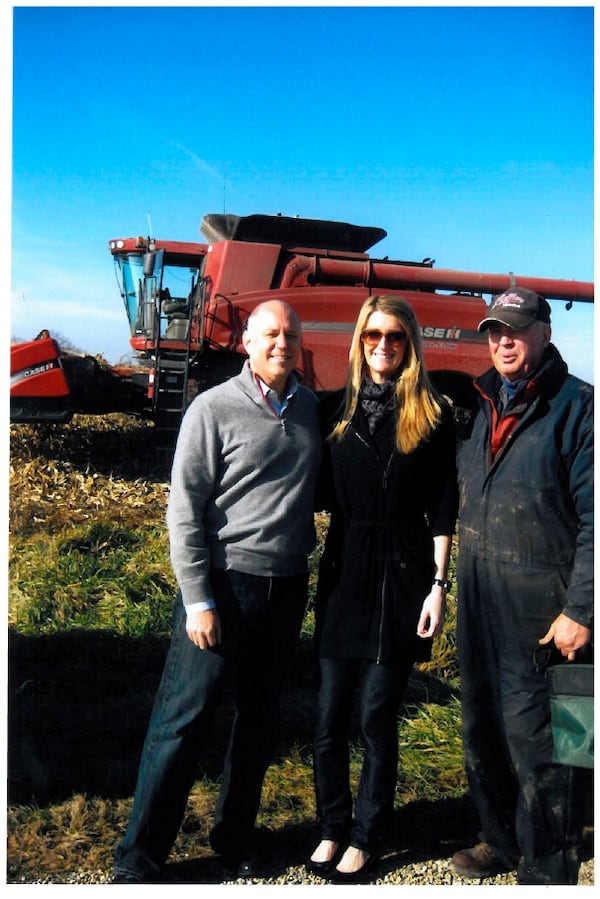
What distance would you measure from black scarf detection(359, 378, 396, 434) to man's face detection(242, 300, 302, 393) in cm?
27

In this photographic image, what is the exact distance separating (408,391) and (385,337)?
0.18m

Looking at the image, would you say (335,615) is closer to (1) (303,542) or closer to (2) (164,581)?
(1) (303,542)

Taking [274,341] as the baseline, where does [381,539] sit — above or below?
below

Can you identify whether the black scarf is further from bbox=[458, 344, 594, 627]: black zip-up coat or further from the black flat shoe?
the black flat shoe

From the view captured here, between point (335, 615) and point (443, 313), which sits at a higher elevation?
point (443, 313)

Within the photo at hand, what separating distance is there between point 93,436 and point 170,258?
7.76 ft

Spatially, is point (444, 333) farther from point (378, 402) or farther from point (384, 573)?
point (384, 573)

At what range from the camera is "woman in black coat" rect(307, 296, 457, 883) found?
8.69ft

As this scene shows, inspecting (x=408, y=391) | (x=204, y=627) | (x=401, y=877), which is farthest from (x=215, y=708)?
(x=408, y=391)

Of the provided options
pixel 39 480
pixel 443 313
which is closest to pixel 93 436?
pixel 39 480

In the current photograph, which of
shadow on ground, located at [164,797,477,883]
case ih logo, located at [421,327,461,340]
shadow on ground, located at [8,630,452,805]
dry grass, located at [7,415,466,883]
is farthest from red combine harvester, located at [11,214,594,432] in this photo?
shadow on ground, located at [164,797,477,883]

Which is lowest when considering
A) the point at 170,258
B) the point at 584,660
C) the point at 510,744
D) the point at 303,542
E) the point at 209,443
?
the point at 510,744

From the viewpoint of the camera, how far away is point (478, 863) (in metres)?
2.84
